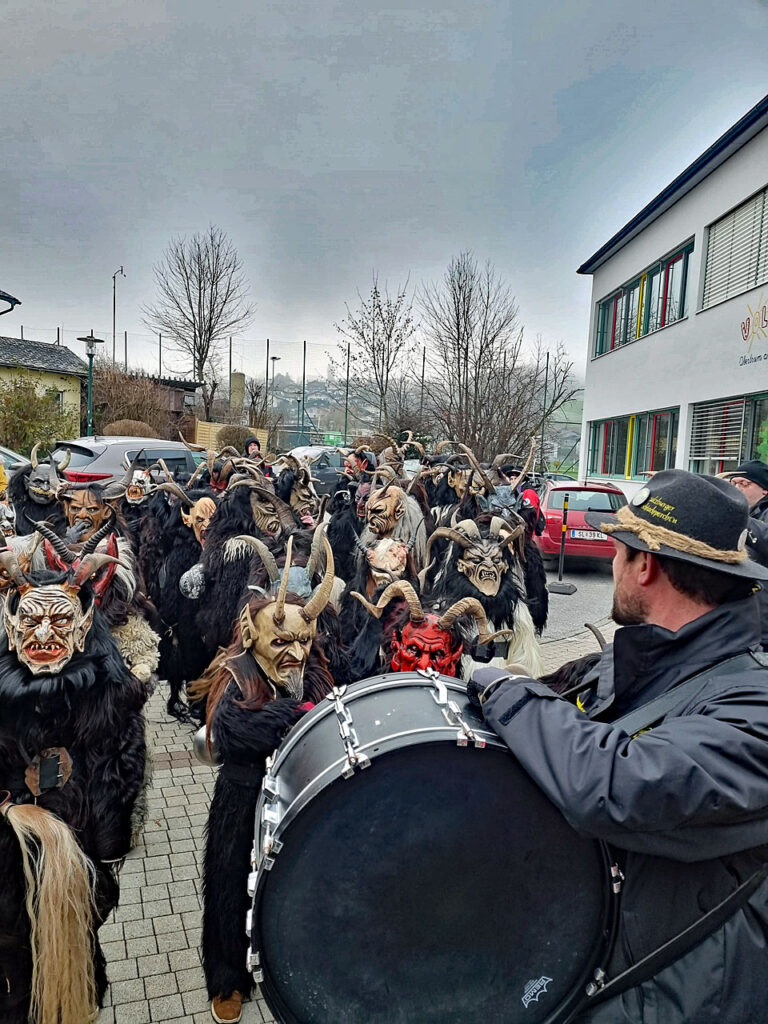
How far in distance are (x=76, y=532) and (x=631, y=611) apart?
12.7 feet

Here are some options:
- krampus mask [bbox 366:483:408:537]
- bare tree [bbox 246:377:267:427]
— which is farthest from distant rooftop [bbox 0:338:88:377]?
krampus mask [bbox 366:483:408:537]

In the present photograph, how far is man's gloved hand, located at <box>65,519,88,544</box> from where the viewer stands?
14.3 ft

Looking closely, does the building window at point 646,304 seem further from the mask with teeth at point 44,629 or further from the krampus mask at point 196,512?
the mask with teeth at point 44,629

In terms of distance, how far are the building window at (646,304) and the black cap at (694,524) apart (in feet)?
52.5

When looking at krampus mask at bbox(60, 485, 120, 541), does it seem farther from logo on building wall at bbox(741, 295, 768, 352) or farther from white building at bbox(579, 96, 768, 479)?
logo on building wall at bbox(741, 295, 768, 352)

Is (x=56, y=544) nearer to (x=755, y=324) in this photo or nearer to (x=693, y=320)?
(x=755, y=324)

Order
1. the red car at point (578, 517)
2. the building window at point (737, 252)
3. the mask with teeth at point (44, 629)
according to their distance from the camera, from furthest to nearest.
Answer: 1. the building window at point (737, 252)
2. the red car at point (578, 517)
3. the mask with teeth at point (44, 629)

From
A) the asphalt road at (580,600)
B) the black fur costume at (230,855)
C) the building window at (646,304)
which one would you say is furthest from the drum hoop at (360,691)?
the building window at (646,304)

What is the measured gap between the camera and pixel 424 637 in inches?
129

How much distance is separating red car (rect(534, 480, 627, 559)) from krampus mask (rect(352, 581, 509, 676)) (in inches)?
322

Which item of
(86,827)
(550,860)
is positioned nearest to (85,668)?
(86,827)

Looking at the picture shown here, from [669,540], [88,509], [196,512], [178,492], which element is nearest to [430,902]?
[669,540]

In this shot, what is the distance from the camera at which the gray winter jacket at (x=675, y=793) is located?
4.27ft

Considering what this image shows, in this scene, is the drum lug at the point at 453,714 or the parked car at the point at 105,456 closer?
the drum lug at the point at 453,714
